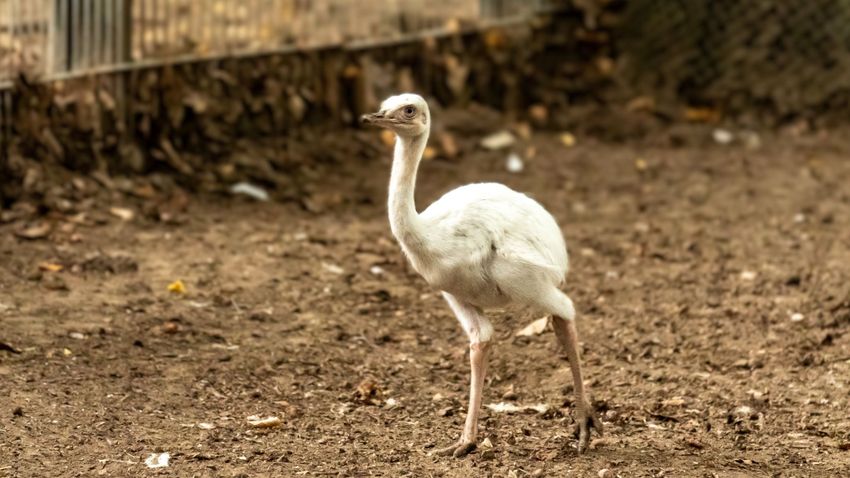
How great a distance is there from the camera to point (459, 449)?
16.8 ft

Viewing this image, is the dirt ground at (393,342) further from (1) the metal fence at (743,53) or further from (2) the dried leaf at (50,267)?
(1) the metal fence at (743,53)

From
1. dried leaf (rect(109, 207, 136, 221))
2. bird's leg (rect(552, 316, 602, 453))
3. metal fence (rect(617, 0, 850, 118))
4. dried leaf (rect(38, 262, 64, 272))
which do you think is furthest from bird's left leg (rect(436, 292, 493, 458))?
metal fence (rect(617, 0, 850, 118))

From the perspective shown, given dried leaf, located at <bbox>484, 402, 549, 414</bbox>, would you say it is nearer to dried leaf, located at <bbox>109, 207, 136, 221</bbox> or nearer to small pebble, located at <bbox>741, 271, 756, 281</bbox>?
small pebble, located at <bbox>741, 271, 756, 281</bbox>

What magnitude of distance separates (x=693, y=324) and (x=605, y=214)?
6.84 ft

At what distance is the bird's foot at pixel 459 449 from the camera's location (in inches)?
201

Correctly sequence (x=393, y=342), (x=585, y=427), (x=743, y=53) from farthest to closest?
(x=743, y=53)
(x=393, y=342)
(x=585, y=427)

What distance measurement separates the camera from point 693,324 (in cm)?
683

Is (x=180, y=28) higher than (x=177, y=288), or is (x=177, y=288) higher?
(x=180, y=28)

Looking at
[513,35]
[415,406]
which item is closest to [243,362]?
[415,406]

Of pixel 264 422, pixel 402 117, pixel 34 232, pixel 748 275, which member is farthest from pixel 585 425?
pixel 34 232

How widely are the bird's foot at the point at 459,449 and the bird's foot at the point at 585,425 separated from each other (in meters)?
0.41

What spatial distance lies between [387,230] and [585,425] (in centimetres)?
319

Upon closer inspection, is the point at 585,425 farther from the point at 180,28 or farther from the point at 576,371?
the point at 180,28

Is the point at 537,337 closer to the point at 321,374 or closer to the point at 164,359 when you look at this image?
the point at 321,374
